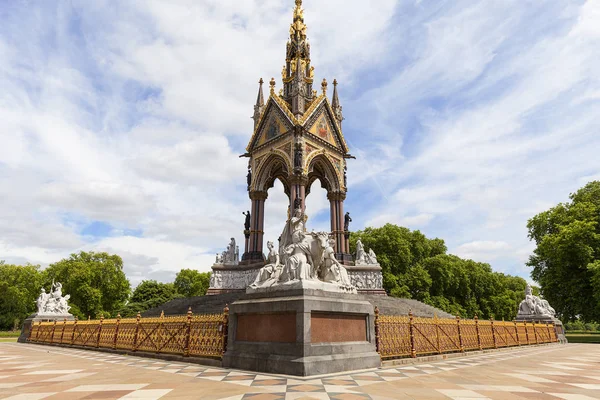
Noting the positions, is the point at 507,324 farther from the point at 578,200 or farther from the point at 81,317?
the point at 81,317

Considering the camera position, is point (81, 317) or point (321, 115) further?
point (81, 317)

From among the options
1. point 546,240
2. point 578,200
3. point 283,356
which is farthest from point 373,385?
point 578,200

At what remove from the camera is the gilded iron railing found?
9.23 metres

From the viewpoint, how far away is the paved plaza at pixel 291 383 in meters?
5.29

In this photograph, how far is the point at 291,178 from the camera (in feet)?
79.6

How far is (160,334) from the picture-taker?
10.8m

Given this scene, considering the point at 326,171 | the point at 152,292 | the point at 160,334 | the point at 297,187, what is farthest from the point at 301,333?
the point at 152,292

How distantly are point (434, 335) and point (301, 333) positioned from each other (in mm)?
5498

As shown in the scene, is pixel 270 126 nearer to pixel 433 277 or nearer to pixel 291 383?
pixel 291 383

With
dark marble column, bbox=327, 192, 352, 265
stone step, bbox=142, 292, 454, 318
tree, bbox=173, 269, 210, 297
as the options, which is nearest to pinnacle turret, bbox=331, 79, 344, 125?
dark marble column, bbox=327, 192, 352, 265

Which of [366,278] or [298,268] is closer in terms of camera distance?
[298,268]

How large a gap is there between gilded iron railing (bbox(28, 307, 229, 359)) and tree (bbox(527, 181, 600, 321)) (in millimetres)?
23268

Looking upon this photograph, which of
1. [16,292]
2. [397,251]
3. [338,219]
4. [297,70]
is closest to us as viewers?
Answer: [338,219]

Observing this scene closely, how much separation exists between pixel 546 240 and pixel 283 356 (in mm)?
26340
